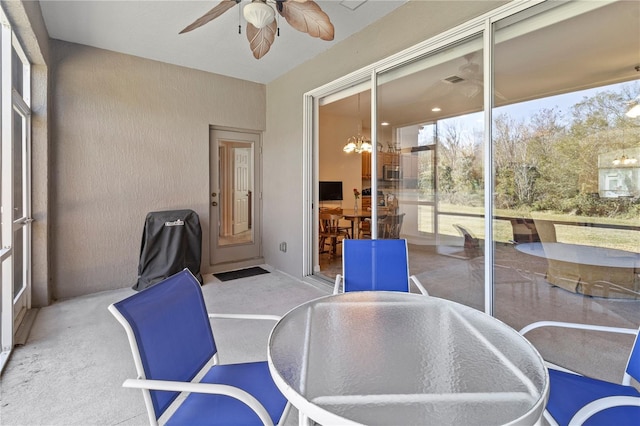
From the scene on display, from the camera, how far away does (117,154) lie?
3811 mm

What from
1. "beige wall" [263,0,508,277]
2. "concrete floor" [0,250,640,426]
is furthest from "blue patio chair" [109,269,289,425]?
"beige wall" [263,0,508,277]

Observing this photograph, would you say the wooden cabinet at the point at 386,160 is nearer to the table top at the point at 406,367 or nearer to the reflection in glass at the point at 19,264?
the table top at the point at 406,367

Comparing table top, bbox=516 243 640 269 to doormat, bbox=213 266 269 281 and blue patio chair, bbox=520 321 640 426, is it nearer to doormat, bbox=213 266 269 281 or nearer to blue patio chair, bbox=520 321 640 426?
blue patio chair, bbox=520 321 640 426

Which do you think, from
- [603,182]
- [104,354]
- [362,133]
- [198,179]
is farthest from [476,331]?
[362,133]

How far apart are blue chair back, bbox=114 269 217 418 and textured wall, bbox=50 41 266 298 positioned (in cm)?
309

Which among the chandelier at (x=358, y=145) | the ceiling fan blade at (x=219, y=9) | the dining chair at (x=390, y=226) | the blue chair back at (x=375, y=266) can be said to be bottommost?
the blue chair back at (x=375, y=266)

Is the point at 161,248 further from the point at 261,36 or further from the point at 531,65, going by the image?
the point at 531,65

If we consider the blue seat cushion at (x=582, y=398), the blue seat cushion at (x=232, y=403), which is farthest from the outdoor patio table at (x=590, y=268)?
the blue seat cushion at (x=232, y=403)

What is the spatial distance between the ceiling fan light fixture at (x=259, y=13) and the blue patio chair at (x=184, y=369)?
1.75 metres

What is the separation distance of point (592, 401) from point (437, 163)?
258 cm

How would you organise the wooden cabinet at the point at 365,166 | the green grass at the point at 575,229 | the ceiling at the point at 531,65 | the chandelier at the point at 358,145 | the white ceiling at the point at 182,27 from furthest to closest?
the wooden cabinet at the point at 365,166 < the chandelier at the point at 358,145 < the green grass at the point at 575,229 < the white ceiling at the point at 182,27 < the ceiling at the point at 531,65

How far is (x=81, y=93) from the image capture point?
3580mm

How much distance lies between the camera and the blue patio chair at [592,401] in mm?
970

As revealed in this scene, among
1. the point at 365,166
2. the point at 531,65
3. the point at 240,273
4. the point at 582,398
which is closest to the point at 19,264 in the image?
the point at 240,273
